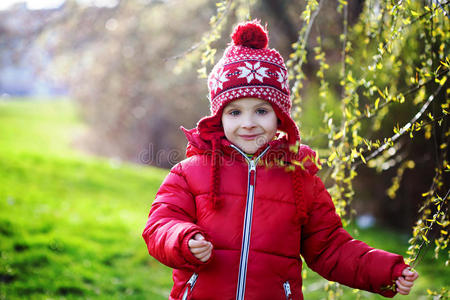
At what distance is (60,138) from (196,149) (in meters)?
16.2

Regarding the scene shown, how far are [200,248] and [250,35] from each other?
42.9 inches

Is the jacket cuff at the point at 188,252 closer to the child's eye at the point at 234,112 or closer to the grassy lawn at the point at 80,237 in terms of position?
the child's eye at the point at 234,112

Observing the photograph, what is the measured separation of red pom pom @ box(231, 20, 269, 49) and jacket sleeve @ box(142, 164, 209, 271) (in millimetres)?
704

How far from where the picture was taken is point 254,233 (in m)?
1.85

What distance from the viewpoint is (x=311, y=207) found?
2.00 meters

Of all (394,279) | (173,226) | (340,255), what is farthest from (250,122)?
(394,279)

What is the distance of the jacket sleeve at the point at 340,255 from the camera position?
69.1 inches

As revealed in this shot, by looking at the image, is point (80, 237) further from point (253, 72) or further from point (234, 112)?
point (253, 72)

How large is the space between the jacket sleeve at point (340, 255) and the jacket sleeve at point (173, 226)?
0.57 meters

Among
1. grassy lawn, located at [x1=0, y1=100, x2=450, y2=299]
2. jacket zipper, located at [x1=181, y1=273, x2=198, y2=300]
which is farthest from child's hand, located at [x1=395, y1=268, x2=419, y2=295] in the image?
grassy lawn, located at [x1=0, y1=100, x2=450, y2=299]

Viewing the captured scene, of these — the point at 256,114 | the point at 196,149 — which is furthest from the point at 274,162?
the point at 196,149

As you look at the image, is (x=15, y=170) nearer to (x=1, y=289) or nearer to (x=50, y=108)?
(x=1, y=289)

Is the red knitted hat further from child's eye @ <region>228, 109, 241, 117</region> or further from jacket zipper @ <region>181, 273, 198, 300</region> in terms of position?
jacket zipper @ <region>181, 273, 198, 300</region>

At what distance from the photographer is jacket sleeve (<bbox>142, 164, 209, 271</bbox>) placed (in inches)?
64.6
